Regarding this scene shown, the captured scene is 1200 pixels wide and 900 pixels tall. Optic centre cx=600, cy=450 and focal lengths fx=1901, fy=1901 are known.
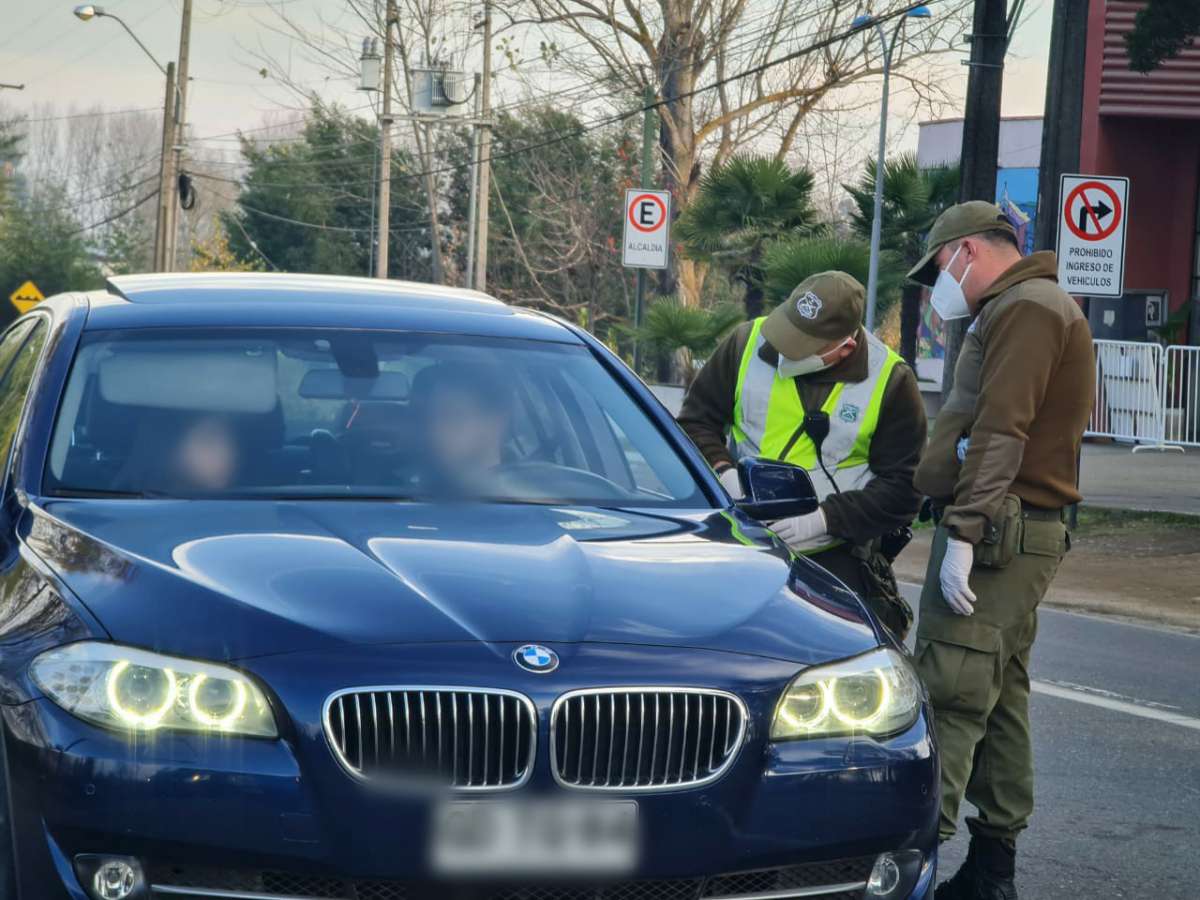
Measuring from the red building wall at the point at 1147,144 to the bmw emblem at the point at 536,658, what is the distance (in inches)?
883

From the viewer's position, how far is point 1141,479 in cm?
1988

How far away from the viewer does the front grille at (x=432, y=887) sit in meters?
3.31

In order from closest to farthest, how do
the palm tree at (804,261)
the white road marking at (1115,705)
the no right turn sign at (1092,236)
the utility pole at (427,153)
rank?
the white road marking at (1115,705) → the no right turn sign at (1092,236) → the palm tree at (804,261) → the utility pole at (427,153)

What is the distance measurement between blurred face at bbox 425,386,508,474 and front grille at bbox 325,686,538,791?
135cm

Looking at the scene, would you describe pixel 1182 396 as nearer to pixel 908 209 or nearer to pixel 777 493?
pixel 908 209

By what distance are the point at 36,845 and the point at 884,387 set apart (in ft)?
10.2

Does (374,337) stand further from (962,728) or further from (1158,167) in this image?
(1158,167)

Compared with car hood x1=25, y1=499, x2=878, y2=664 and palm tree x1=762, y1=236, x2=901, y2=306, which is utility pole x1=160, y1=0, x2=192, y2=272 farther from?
car hood x1=25, y1=499, x2=878, y2=664

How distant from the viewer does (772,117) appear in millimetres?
40219

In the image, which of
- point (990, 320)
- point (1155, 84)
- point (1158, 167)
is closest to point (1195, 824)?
point (990, 320)

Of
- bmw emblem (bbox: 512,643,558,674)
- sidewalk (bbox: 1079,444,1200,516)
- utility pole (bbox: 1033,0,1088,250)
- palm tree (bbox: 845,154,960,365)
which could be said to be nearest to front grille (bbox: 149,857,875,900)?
bmw emblem (bbox: 512,643,558,674)

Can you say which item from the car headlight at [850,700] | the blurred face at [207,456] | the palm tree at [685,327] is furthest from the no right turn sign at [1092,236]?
the car headlight at [850,700]

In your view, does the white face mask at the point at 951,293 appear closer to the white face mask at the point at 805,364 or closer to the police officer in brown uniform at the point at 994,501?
the police officer in brown uniform at the point at 994,501

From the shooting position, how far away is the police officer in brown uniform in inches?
194
